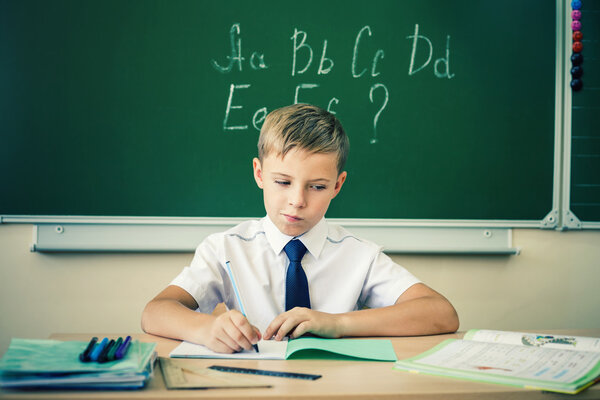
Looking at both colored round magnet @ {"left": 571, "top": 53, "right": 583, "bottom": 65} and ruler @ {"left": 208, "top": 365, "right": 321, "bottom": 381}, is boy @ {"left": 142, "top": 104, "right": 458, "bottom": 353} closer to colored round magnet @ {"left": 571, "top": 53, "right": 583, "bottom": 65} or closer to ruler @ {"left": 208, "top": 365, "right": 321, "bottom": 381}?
ruler @ {"left": 208, "top": 365, "right": 321, "bottom": 381}

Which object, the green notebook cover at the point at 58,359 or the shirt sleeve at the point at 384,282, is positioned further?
the shirt sleeve at the point at 384,282

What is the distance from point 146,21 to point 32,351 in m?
1.56

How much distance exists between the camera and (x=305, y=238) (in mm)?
1468

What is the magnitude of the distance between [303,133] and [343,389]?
767mm

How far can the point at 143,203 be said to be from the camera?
2.04 m

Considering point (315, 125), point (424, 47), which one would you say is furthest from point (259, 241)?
point (424, 47)

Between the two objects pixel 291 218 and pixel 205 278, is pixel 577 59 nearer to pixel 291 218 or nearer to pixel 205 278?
pixel 291 218

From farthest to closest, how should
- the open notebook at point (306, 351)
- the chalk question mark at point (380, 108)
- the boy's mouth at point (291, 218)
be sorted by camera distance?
the chalk question mark at point (380, 108) < the boy's mouth at point (291, 218) < the open notebook at point (306, 351)

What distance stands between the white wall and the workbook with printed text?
1.10 meters

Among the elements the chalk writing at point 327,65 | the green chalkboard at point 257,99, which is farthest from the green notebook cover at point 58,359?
the chalk writing at point 327,65

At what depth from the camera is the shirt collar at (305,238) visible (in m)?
1.47

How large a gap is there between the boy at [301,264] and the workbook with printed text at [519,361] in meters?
0.19

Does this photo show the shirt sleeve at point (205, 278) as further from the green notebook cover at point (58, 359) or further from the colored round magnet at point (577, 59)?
the colored round magnet at point (577, 59)

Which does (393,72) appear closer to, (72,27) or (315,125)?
(315,125)
